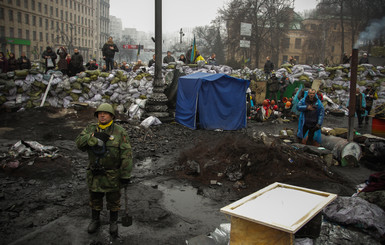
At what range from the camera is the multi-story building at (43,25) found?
4647cm

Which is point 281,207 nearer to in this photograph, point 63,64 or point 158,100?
point 158,100

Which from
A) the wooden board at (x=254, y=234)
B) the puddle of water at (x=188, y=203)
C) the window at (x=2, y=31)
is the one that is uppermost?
the window at (x=2, y=31)

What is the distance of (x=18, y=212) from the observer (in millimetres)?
4285

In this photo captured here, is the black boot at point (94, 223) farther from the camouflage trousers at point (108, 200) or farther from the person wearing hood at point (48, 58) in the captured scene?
the person wearing hood at point (48, 58)

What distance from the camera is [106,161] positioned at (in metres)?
3.56

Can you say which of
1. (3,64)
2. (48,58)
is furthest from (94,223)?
(48,58)

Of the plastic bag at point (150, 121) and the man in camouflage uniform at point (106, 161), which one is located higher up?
the man in camouflage uniform at point (106, 161)

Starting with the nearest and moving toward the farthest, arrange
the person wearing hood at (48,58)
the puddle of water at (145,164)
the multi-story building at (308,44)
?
the puddle of water at (145,164) → the person wearing hood at (48,58) → the multi-story building at (308,44)

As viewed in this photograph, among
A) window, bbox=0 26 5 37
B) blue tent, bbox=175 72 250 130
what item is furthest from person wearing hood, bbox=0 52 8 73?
window, bbox=0 26 5 37

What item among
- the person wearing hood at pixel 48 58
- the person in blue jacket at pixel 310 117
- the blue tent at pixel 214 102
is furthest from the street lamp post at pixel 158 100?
the person wearing hood at pixel 48 58

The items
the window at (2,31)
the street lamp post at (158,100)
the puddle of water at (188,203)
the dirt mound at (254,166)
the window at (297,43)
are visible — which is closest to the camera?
the puddle of water at (188,203)

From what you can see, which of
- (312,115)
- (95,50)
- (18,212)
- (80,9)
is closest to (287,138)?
(312,115)

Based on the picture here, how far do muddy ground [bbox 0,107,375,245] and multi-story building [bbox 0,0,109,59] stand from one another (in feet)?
118

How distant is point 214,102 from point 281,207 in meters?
7.95
